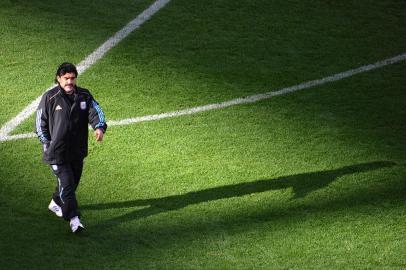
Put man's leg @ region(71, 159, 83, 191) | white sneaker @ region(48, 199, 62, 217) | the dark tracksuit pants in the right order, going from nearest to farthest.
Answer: the dark tracksuit pants
man's leg @ region(71, 159, 83, 191)
white sneaker @ region(48, 199, 62, 217)

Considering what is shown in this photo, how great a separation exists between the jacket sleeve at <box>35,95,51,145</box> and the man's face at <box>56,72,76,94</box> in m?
0.18

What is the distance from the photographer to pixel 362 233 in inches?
327

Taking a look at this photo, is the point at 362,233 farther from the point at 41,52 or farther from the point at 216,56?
the point at 41,52

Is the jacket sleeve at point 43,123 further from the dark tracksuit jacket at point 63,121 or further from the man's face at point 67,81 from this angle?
the man's face at point 67,81

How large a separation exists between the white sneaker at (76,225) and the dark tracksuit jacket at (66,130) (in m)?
0.03

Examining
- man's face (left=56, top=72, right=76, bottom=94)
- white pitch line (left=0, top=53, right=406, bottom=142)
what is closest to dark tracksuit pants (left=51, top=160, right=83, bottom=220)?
man's face (left=56, top=72, right=76, bottom=94)

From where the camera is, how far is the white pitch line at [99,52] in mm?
10031

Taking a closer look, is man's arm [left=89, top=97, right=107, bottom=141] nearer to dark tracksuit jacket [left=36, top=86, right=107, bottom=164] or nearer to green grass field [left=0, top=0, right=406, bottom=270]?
dark tracksuit jacket [left=36, top=86, right=107, bottom=164]

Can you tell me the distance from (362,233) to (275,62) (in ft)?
11.8

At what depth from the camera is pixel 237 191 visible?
897cm

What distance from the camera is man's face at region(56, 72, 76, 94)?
8086 millimetres

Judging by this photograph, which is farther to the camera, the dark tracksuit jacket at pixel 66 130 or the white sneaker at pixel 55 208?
the white sneaker at pixel 55 208

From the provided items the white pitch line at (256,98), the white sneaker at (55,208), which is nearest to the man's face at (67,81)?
the white sneaker at (55,208)

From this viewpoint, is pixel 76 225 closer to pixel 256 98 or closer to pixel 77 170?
pixel 77 170
